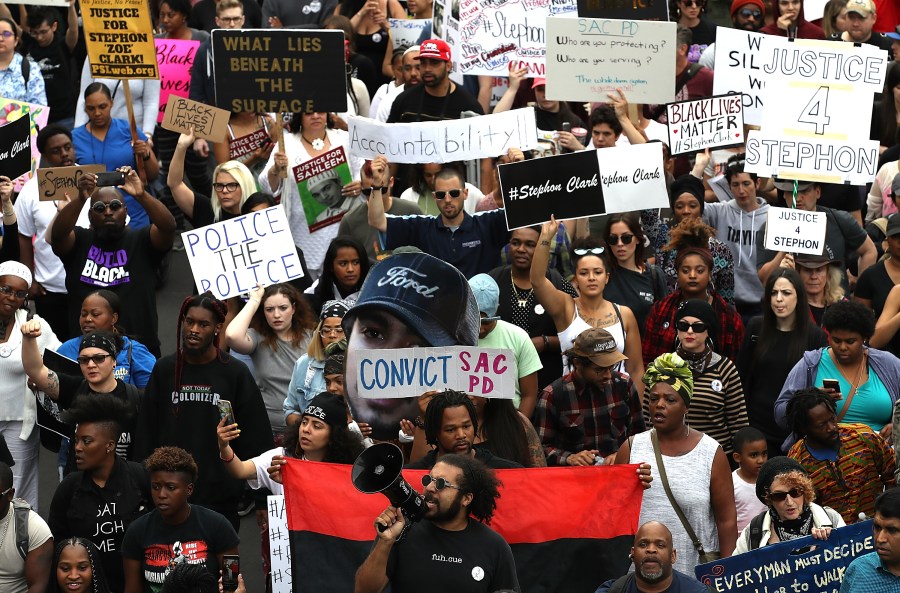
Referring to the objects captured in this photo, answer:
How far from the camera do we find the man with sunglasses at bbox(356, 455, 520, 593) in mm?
6895

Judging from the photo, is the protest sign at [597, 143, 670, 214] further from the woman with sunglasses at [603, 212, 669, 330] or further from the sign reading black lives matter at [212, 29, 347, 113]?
the sign reading black lives matter at [212, 29, 347, 113]

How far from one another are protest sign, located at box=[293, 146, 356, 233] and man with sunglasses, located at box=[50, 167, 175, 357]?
125 centimetres

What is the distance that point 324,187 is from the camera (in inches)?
476

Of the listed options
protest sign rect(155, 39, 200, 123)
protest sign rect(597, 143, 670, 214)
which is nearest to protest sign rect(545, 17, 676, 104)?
protest sign rect(597, 143, 670, 214)

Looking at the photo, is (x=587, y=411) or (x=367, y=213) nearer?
(x=587, y=411)

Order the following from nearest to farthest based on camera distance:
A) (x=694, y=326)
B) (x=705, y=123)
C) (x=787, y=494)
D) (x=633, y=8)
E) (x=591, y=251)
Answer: (x=787, y=494), (x=694, y=326), (x=591, y=251), (x=705, y=123), (x=633, y=8)

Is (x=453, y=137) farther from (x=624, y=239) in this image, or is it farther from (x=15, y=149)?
(x=15, y=149)

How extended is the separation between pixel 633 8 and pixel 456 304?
4710mm

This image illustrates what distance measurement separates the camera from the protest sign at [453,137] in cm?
1166

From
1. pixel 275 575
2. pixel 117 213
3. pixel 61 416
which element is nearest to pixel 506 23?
pixel 117 213

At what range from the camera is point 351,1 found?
1550 cm

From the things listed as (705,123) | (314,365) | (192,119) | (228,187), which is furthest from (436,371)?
(192,119)

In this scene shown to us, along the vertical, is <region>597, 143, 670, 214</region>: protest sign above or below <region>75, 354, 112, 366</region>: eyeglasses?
above

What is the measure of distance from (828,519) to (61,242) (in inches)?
214
